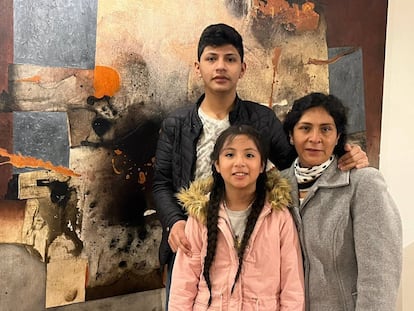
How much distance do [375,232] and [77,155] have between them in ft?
3.74

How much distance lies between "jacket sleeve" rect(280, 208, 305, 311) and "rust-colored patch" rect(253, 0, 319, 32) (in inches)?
47.1

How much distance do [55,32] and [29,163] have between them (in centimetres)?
49

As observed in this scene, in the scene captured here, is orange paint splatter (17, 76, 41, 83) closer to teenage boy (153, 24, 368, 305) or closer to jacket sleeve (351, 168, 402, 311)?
teenage boy (153, 24, 368, 305)

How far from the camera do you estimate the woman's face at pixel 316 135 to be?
1.37 meters

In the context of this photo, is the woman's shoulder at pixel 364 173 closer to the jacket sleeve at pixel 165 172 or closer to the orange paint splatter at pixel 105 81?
the jacket sleeve at pixel 165 172

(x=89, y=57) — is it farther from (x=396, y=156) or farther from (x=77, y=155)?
(x=396, y=156)

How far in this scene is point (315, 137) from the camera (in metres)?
1.36

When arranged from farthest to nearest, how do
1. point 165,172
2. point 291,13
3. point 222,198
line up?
1. point 291,13
2. point 165,172
3. point 222,198

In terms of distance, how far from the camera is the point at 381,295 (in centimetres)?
125

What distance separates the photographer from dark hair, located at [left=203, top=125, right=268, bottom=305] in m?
1.40

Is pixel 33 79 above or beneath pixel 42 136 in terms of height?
above

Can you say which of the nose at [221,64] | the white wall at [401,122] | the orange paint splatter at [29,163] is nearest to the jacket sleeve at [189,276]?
the nose at [221,64]

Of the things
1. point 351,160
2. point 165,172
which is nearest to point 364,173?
point 351,160

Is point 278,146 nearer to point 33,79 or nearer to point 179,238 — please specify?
point 179,238
